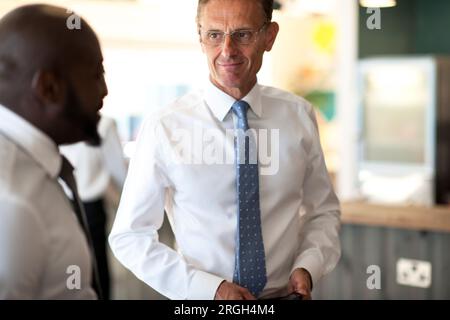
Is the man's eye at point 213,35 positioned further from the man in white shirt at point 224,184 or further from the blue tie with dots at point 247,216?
the blue tie with dots at point 247,216

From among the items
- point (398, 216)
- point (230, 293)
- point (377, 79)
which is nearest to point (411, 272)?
point (398, 216)

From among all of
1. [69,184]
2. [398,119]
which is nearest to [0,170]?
[69,184]

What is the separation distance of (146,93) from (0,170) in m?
1.22

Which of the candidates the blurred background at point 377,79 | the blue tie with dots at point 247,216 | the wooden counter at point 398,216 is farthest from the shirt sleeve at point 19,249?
the blurred background at point 377,79

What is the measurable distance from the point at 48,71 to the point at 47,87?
0.02m

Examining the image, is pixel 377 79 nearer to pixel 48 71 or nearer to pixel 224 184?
pixel 224 184

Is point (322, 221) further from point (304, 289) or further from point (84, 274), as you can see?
point (84, 274)

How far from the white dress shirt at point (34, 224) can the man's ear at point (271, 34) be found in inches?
19.9

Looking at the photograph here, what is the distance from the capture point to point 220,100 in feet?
4.50

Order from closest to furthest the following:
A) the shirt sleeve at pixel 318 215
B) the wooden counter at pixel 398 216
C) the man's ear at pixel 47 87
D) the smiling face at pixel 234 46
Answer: the man's ear at pixel 47 87, the smiling face at pixel 234 46, the shirt sleeve at pixel 318 215, the wooden counter at pixel 398 216

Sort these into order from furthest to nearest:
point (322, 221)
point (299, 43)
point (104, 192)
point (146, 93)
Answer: point (299, 43) → point (104, 192) → point (146, 93) → point (322, 221)

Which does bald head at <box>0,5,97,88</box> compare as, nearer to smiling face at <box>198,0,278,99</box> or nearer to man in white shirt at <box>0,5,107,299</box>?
man in white shirt at <box>0,5,107,299</box>

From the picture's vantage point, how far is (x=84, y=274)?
107 cm

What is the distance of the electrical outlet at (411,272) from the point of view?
8.80 feet
